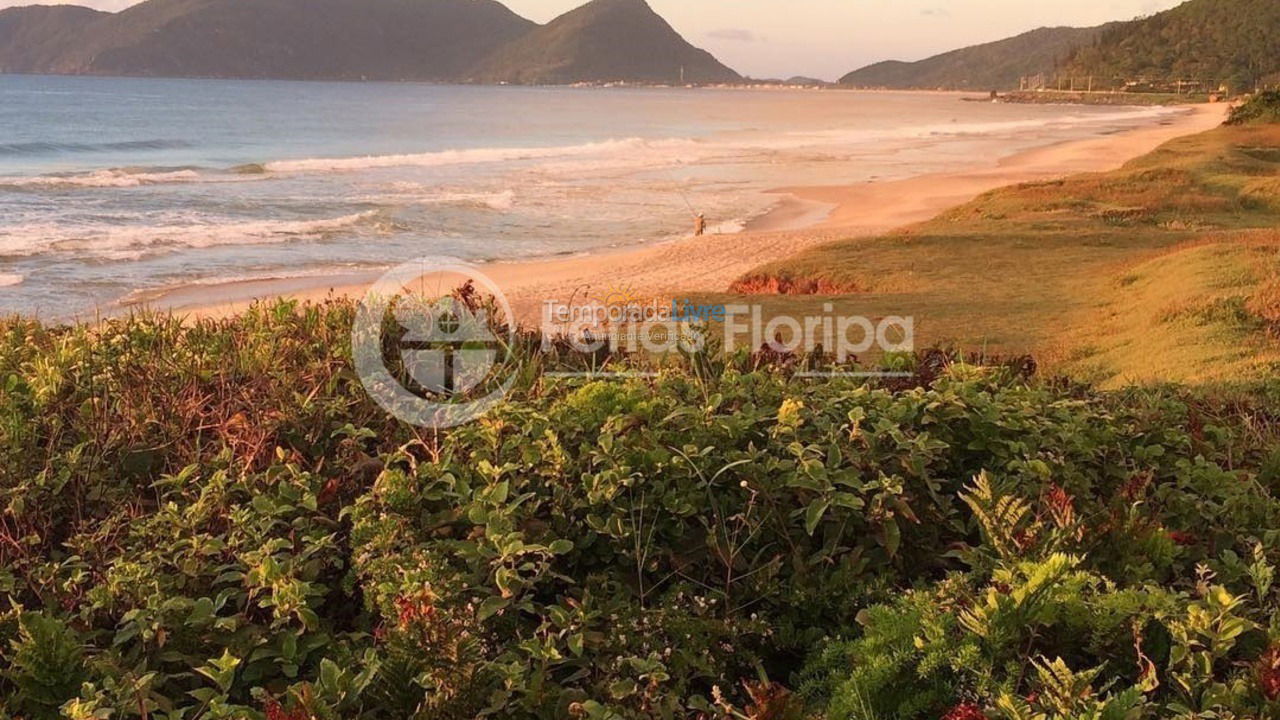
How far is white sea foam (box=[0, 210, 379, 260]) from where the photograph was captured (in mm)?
23062

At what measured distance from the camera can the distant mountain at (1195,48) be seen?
146000 mm

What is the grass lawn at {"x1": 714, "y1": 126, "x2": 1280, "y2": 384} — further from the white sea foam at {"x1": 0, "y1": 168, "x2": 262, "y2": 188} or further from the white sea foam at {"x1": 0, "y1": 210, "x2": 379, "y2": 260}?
the white sea foam at {"x1": 0, "y1": 168, "x2": 262, "y2": 188}

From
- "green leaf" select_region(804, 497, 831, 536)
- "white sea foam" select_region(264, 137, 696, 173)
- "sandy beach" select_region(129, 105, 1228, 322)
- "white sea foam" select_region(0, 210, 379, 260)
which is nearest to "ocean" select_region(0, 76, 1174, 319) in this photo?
"white sea foam" select_region(0, 210, 379, 260)

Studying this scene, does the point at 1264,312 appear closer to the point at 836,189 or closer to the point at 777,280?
the point at 777,280

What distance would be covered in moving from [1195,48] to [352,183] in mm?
165710

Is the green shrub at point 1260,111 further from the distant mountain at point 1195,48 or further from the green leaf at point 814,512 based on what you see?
the distant mountain at point 1195,48

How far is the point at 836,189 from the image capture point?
3850 centimetres

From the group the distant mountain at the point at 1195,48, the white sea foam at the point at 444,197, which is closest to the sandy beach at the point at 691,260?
the white sea foam at the point at 444,197

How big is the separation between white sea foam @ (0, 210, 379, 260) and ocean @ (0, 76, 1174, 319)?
88 mm

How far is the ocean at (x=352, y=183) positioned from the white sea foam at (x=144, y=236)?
0.29ft

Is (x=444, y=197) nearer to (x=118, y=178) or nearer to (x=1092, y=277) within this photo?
(x=118, y=178)

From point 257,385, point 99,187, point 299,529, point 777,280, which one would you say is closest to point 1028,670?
point 299,529

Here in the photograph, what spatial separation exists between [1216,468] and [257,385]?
376cm

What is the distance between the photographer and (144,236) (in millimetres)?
25125
